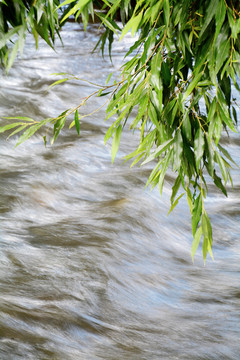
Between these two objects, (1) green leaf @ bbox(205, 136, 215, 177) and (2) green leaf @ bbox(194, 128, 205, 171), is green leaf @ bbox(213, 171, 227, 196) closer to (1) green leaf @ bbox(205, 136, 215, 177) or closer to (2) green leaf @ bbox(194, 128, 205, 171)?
(1) green leaf @ bbox(205, 136, 215, 177)

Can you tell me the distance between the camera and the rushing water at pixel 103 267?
2.80 metres

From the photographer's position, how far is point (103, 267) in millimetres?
3457

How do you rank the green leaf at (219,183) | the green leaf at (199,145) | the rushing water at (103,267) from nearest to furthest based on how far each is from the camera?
the green leaf at (199,145)
the green leaf at (219,183)
the rushing water at (103,267)

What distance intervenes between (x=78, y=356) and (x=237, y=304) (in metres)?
1.03

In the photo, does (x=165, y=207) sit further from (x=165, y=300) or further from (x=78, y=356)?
(x=78, y=356)

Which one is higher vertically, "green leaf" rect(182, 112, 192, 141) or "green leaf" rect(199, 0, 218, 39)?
"green leaf" rect(199, 0, 218, 39)

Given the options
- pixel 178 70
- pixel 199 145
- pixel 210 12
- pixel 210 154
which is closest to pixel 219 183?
pixel 210 154

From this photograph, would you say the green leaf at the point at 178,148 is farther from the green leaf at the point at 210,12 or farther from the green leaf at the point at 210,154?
the green leaf at the point at 210,12

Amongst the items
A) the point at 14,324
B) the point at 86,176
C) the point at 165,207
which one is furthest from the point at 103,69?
the point at 14,324

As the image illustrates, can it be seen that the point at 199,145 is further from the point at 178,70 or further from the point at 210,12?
the point at 210,12

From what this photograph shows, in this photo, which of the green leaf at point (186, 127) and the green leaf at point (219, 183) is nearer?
the green leaf at point (186, 127)

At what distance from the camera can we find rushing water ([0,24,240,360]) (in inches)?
110

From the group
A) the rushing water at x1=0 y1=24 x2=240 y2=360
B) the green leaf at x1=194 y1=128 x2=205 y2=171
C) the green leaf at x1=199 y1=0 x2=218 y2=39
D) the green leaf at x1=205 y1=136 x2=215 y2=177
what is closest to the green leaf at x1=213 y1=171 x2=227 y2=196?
the green leaf at x1=205 y1=136 x2=215 y2=177

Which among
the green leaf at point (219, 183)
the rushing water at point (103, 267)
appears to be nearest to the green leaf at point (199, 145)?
the green leaf at point (219, 183)
